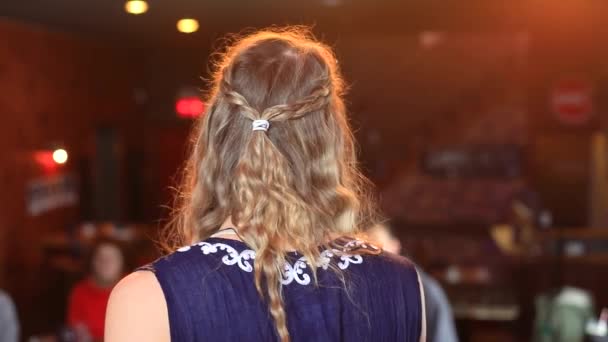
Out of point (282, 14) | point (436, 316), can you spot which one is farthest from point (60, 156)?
point (436, 316)

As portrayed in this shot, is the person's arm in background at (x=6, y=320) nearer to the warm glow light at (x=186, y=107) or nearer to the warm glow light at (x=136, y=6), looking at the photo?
the warm glow light at (x=136, y=6)

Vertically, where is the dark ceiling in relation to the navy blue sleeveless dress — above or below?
above

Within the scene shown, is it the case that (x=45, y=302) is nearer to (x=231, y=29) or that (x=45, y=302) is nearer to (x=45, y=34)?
(x=45, y=34)

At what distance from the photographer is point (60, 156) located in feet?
27.4

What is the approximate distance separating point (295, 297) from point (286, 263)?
0.05 metres

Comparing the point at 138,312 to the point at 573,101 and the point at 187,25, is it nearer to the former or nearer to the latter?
the point at 187,25

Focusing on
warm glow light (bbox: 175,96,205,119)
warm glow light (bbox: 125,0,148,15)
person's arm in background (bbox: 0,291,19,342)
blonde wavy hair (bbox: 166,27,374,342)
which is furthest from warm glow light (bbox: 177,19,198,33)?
blonde wavy hair (bbox: 166,27,374,342)

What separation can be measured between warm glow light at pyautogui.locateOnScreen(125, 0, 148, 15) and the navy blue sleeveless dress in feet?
12.7

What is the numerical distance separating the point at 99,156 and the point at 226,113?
8725mm

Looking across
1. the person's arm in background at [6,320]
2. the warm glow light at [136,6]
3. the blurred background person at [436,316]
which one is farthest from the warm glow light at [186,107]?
the blurred background person at [436,316]

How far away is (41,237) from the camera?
802 cm

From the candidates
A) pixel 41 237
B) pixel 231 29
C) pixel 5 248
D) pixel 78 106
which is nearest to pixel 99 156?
pixel 78 106

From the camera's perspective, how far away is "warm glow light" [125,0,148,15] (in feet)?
16.7

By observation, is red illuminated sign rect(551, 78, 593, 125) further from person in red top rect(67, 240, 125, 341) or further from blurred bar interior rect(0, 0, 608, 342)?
person in red top rect(67, 240, 125, 341)
